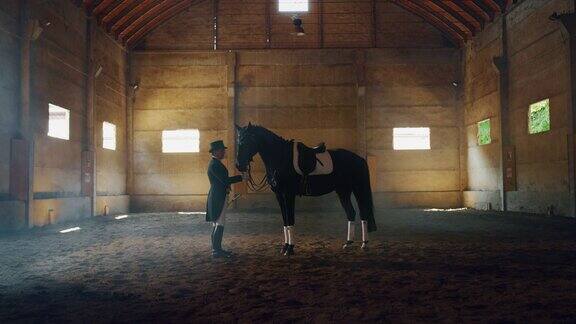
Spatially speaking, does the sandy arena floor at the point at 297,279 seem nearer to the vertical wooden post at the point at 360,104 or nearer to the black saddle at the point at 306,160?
the black saddle at the point at 306,160

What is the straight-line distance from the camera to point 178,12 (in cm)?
1736

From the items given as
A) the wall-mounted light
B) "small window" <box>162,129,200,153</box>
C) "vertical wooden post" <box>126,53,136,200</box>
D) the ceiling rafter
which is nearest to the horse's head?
the wall-mounted light

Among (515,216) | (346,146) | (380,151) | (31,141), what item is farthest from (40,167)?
(515,216)

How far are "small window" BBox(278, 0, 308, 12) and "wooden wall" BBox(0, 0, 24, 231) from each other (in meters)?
9.65

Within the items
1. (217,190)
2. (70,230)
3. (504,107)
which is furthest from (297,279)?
(504,107)

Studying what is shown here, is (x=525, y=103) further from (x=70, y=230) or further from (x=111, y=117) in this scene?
(x=111, y=117)

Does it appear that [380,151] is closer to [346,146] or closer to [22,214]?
[346,146]

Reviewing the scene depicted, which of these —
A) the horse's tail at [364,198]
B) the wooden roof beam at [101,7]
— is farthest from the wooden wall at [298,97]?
the horse's tail at [364,198]

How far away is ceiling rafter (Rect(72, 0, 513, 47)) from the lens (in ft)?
48.0

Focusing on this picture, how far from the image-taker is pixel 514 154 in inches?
535

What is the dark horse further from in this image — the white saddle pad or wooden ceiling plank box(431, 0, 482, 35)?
wooden ceiling plank box(431, 0, 482, 35)

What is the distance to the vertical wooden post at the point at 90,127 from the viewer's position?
13656 mm

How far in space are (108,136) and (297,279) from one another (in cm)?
1282

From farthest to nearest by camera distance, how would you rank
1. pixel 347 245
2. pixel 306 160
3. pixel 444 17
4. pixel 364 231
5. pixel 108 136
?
1. pixel 444 17
2. pixel 108 136
3. pixel 347 245
4. pixel 364 231
5. pixel 306 160
